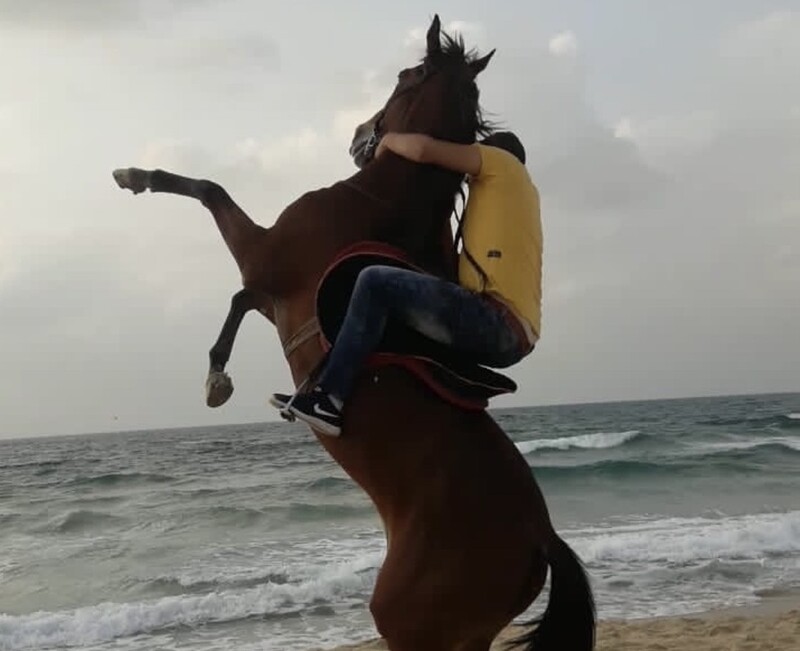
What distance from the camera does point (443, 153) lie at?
9.62 ft

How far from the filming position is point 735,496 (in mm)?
19391

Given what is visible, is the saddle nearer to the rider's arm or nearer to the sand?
the rider's arm

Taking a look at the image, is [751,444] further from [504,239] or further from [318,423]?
[318,423]

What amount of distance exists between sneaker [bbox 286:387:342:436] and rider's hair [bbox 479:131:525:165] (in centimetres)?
90

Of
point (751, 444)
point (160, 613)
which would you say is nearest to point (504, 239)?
point (160, 613)

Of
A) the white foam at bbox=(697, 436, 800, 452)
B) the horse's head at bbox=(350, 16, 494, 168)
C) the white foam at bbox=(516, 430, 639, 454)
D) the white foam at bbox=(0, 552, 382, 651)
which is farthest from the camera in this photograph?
the white foam at bbox=(516, 430, 639, 454)

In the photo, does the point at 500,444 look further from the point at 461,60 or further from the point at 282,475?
the point at 282,475

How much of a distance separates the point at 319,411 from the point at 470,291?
1.69 ft

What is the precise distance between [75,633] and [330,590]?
2630mm

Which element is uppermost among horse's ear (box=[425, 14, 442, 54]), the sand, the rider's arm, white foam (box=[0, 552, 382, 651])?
horse's ear (box=[425, 14, 442, 54])

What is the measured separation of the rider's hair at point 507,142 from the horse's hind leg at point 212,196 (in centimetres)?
71

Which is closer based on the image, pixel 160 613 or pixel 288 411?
pixel 288 411

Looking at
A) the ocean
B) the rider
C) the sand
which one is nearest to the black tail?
the rider

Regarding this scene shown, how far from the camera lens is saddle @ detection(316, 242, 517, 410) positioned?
9.31 feet
